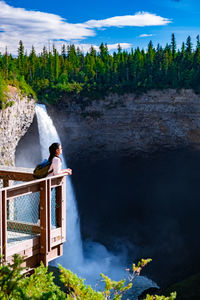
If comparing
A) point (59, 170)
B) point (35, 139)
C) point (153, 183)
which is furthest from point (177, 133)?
point (59, 170)

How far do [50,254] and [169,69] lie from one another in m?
39.9

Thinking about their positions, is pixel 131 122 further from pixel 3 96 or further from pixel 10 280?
pixel 10 280

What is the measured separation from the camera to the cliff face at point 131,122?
135 feet

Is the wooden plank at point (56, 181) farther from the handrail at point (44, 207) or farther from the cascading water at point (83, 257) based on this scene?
the cascading water at point (83, 257)

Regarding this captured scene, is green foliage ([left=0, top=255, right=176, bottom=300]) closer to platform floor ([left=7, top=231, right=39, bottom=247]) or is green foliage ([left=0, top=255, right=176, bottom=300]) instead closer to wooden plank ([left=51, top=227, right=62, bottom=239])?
platform floor ([left=7, top=231, right=39, bottom=247])

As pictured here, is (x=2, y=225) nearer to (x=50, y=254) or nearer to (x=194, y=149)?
(x=50, y=254)

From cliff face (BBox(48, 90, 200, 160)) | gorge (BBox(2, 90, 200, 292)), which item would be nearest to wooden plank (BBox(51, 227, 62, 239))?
gorge (BBox(2, 90, 200, 292))

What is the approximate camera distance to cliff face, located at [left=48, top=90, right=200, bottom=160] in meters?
41.0

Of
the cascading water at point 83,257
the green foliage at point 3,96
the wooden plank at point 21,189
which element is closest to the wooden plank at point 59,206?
the wooden plank at point 21,189

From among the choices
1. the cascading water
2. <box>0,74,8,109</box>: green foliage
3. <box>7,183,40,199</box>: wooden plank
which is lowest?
the cascading water

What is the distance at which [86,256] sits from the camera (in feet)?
117

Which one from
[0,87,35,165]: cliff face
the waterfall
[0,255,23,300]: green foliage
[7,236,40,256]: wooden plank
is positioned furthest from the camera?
the waterfall

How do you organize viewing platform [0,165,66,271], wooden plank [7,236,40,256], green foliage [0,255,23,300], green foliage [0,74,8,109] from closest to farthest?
green foliage [0,255,23,300], viewing platform [0,165,66,271], wooden plank [7,236,40,256], green foliage [0,74,8,109]

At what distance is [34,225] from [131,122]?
1406 inches
